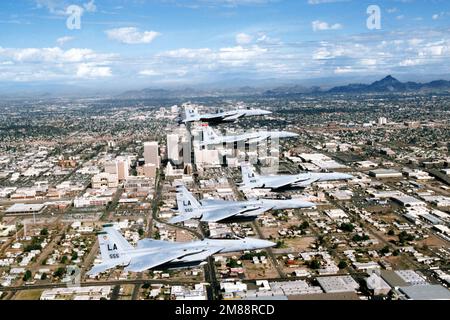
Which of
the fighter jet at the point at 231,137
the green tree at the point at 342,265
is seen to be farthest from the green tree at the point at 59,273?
the green tree at the point at 342,265

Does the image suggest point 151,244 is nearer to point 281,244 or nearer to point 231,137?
point 231,137

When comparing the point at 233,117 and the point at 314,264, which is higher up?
the point at 233,117

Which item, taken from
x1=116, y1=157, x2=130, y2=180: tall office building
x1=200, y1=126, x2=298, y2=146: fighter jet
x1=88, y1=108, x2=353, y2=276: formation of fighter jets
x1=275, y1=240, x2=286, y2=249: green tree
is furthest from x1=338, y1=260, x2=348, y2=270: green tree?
x1=116, y1=157, x2=130, y2=180: tall office building

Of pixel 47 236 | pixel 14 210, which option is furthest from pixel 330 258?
pixel 14 210

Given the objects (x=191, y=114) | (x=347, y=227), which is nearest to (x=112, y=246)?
(x=191, y=114)

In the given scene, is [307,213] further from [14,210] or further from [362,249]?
[14,210]

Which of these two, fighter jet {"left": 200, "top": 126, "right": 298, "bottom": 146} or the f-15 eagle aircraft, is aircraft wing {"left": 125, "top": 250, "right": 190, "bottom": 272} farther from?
fighter jet {"left": 200, "top": 126, "right": 298, "bottom": 146}

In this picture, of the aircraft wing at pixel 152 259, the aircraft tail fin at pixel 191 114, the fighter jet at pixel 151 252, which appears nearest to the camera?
the aircraft wing at pixel 152 259

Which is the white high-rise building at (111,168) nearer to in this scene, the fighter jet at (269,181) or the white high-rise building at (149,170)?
the white high-rise building at (149,170)
